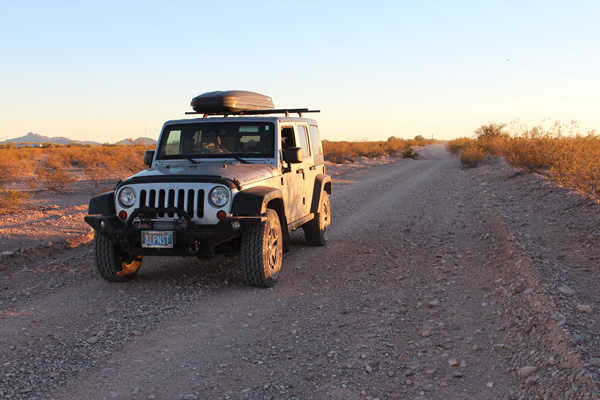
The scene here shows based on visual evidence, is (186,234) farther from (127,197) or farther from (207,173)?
(127,197)

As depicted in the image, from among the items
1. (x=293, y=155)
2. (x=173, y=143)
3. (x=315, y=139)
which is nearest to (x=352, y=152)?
(x=315, y=139)

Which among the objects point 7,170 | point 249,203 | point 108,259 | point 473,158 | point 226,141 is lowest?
point 108,259

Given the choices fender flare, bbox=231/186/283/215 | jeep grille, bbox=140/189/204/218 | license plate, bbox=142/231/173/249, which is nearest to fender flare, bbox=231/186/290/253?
fender flare, bbox=231/186/283/215

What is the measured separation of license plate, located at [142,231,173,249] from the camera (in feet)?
18.5

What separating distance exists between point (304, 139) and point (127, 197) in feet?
10.5

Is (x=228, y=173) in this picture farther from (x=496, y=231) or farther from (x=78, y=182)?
(x=78, y=182)

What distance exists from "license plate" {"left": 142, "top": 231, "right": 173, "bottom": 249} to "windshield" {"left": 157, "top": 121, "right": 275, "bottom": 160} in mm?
1577

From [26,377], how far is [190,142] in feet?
12.9

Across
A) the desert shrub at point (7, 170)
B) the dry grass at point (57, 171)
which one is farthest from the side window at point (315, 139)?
the desert shrub at point (7, 170)

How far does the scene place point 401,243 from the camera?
8.55 m

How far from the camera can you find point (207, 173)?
19.2ft

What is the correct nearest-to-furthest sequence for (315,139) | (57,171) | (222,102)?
(222,102) → (315,139) → (57,171)

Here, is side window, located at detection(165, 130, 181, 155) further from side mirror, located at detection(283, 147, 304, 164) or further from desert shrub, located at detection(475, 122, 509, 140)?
desert shrub, located at detection(475, 122, 509, 140)

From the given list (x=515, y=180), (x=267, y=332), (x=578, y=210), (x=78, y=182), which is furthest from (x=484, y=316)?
(x=78, y=182)
